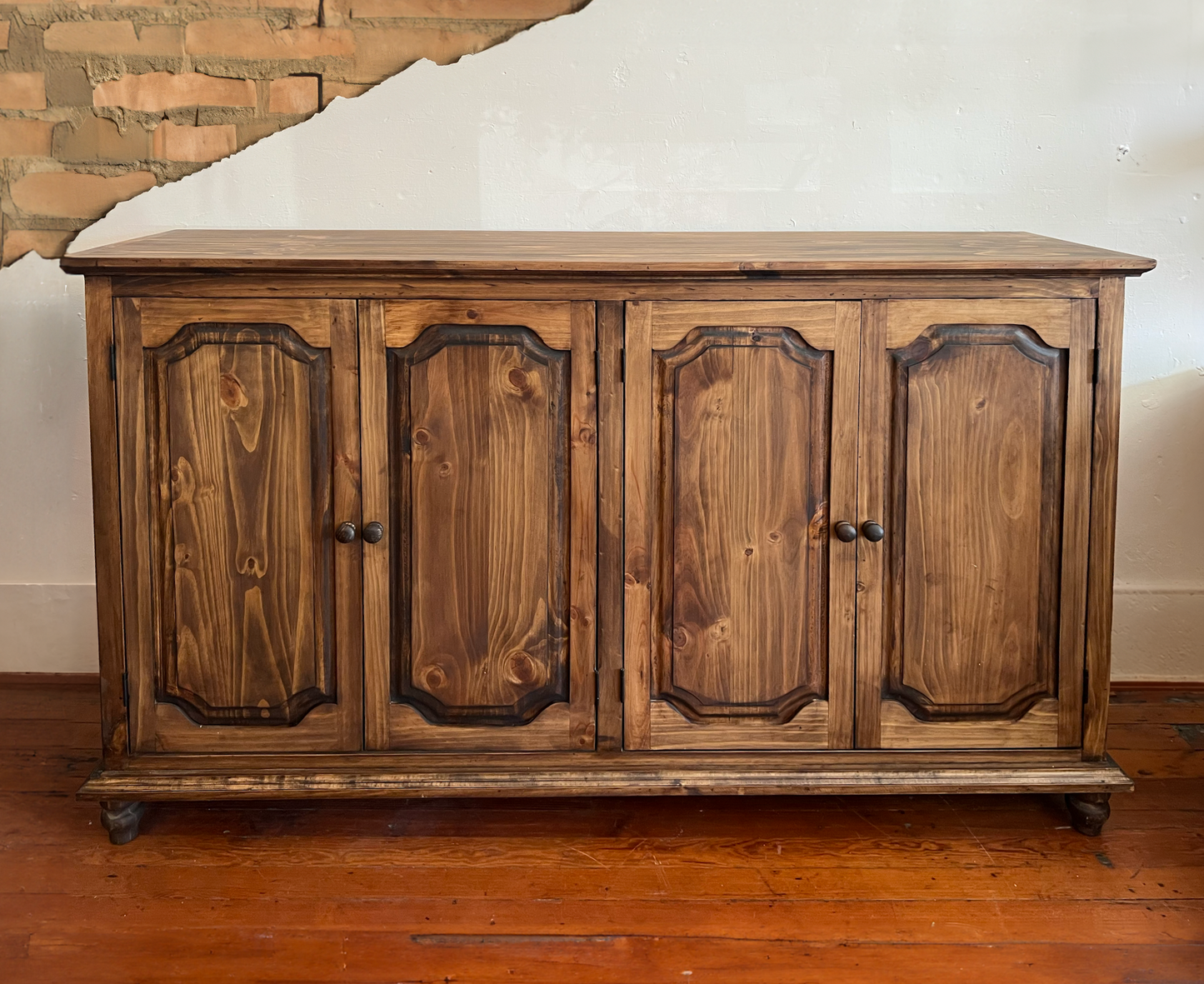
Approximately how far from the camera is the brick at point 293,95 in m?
2.47

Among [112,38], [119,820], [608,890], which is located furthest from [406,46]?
[608,890]

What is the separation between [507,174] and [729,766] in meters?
1.40

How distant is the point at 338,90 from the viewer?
2479mm

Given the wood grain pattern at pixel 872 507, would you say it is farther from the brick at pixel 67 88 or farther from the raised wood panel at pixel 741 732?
the brick at pixel 67 88

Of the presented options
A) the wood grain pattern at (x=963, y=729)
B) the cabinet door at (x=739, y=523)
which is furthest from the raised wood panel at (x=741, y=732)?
the wood grain pattern at (x=963, y=729)

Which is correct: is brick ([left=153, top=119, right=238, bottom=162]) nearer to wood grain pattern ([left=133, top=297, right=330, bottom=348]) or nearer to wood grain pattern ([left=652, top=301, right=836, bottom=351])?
wood grain pattern ([left=133, top=297, right=330, bottom=348])

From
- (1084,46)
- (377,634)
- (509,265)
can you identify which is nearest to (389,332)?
(509,265)

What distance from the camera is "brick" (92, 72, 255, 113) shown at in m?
2.47

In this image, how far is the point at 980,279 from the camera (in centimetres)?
185

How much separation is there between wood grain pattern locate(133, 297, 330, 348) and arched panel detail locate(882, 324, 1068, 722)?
0.99 meters

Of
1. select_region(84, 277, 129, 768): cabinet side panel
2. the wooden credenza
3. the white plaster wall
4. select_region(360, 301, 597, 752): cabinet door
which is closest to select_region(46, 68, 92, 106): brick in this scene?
the white plaster wall

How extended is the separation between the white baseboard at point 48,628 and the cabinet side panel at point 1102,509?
220cm

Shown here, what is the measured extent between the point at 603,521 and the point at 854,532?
1.43 feet

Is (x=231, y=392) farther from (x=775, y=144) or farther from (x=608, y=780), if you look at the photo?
(x=775, y=144)
